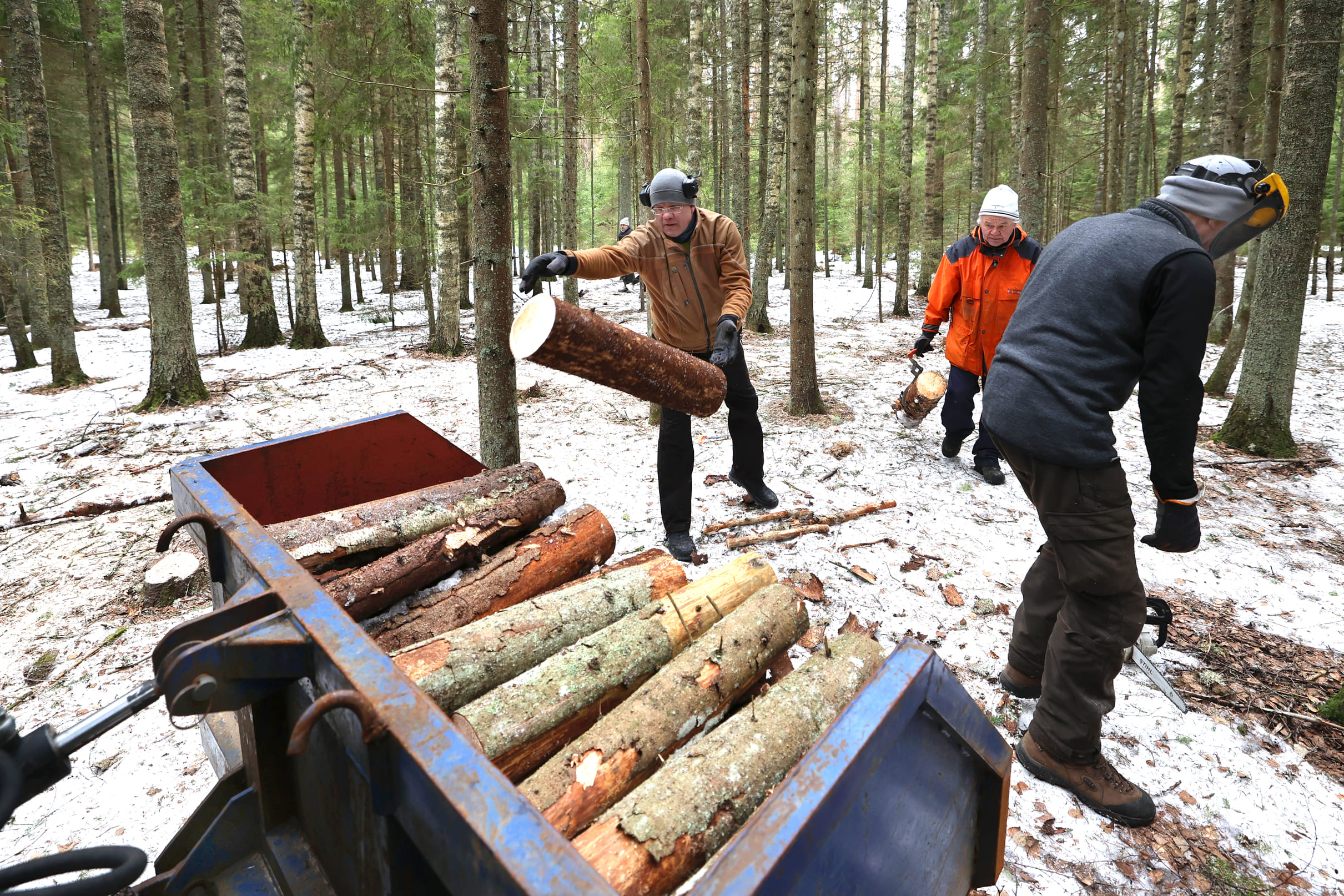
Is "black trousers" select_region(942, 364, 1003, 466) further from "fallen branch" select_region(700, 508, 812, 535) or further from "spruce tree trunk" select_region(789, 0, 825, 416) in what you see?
"fallen branch" select_region(700, 508, 812, 535)

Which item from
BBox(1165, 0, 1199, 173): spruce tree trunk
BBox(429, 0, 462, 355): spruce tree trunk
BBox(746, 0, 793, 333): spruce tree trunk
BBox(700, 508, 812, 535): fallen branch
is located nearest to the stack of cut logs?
BBox(700, 508, 812, 535): fallen branch

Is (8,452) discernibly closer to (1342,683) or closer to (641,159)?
(641,159)

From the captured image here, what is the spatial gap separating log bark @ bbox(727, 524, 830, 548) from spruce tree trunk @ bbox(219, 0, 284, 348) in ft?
32.5

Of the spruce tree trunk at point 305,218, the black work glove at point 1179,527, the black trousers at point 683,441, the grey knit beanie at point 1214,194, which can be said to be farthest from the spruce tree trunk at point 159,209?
the black work glove at point 1179,527

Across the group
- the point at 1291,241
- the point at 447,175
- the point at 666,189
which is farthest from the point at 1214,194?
the point at 447,175

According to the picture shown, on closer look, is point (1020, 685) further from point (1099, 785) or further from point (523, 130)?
point (523, 130)

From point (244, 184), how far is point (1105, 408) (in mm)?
13036

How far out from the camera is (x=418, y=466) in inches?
133

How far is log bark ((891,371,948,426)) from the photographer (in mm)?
6328

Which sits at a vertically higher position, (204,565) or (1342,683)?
(204,565)

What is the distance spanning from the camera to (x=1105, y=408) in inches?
93.1

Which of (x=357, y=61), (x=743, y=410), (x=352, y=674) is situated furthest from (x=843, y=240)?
(x=352, y=674)

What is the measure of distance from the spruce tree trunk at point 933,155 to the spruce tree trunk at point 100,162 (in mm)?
17681

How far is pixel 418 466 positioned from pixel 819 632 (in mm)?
2160
